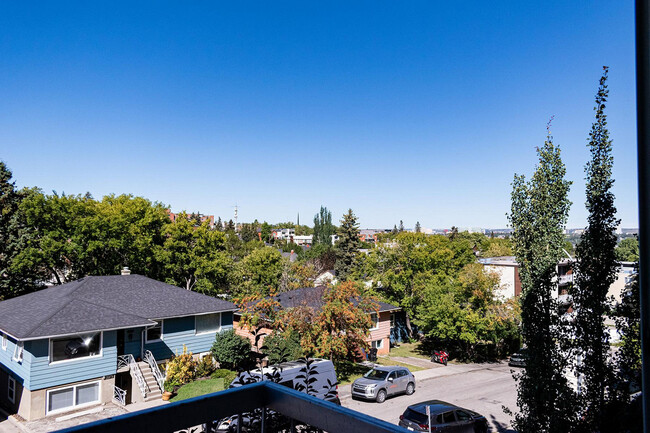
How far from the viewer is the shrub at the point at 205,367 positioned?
18906 millimetres

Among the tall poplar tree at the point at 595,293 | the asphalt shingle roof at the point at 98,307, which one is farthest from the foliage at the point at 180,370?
the tall poplar tree at the point at 595,293

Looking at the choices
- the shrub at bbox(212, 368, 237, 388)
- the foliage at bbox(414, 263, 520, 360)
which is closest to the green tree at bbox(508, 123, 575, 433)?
the shrub at bbox(212, 368, 237, 388)

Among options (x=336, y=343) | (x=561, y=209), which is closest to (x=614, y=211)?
(x=561, y=209)

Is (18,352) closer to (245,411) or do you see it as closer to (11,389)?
(11,389)

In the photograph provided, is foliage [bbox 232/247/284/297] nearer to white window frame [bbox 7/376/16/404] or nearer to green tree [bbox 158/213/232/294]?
green tree [bbox 158/213/232/294]

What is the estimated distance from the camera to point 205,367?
1909 centimetres

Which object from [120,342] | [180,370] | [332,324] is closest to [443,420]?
[332,324]

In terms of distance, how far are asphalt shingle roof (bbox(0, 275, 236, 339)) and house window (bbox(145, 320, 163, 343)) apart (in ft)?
2.37

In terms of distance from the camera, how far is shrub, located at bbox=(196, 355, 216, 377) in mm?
18906

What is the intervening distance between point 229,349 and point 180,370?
2.40 meters

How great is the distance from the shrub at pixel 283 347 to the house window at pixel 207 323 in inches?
123

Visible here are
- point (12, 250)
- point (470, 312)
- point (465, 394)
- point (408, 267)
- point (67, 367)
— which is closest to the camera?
point (67, 367)

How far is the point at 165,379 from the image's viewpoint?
685 inches

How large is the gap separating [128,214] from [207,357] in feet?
41.9
